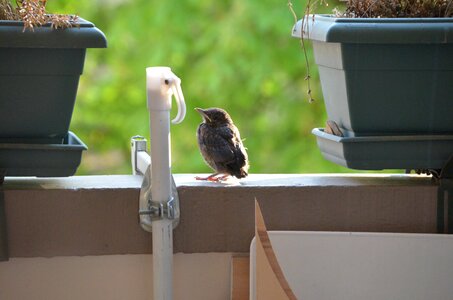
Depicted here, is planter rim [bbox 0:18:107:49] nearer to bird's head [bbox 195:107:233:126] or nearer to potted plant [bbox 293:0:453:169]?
bird's head [bbox 195:107:233:126]

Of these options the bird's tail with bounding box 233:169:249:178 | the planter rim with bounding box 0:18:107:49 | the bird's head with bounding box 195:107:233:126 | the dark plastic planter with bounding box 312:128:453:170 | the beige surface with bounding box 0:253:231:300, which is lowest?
the beige surface with bounding box 0:253:231:300

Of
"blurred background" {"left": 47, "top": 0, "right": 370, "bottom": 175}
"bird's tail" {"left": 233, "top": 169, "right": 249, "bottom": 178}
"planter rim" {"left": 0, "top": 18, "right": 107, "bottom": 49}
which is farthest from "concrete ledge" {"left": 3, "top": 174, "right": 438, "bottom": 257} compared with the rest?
"blurred background" {"left": 47, "top": 0, "right": 370, "bottom": 175}

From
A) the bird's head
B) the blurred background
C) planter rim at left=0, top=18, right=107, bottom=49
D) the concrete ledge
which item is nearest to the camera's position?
planter rim at left=0, top=18, right=107, bottom=49

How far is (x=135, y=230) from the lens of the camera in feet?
4.80

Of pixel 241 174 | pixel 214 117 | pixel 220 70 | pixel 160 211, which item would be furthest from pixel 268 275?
pixel 220 70

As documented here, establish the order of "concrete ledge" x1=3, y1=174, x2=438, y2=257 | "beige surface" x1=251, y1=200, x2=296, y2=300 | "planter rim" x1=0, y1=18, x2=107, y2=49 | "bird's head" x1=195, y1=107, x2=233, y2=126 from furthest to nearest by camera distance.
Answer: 1. "bird's head" x1=195, y1=107, x2=233, y2=126
2. "concrete ledge" x1=3, y1=174, x2=438, y2=257
3. "planter rim" x1=0, y1=18, x2=107, y2=49
4. "beige surface" x1=251, y1=200, x2=296, y2=300

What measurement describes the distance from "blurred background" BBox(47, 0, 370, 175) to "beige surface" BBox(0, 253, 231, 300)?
1.84 m

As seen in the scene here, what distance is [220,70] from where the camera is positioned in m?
3.43

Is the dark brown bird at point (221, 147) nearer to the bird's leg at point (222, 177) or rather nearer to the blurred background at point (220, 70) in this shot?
the bird's leg at point (222, 177)

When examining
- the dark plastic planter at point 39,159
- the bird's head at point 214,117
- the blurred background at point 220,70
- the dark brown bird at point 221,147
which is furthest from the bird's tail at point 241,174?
the blurred background at point 220,70

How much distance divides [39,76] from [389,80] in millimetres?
587

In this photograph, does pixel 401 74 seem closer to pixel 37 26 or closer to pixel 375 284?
pixel 375 284

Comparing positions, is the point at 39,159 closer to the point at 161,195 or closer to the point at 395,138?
the point at 161,195

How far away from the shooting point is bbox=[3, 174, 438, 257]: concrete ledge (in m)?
1.44
